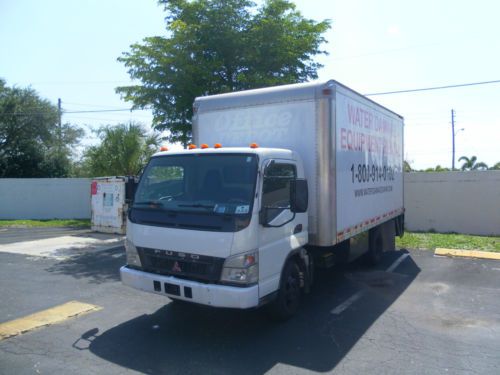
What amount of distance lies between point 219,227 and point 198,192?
2.21 ft

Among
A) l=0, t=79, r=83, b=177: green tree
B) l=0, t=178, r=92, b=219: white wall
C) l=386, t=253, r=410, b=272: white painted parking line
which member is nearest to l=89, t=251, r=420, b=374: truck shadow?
l=386, t=253, r=410, b=272: white painted parking line

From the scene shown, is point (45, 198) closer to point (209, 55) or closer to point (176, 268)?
point (209, 55)

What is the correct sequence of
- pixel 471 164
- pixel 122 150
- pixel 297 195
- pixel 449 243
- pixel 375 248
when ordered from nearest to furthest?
pixel 297 195, pixel 375 248, pixel 449 243, pixel 122 150, pixel 471 164

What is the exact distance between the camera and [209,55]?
41.0 feet

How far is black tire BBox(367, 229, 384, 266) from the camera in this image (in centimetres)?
900

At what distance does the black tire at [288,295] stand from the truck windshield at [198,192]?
1.26 metres

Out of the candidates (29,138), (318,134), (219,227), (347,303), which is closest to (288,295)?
(347,303)

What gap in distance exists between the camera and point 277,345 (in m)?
5.02

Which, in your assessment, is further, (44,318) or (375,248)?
(375,248)

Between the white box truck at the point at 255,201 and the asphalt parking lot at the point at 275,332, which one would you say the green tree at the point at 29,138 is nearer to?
the asphalt parking lot at the point at 275,332

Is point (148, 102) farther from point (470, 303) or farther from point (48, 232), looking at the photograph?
point (470, 303)

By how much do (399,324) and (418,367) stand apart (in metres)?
1.34

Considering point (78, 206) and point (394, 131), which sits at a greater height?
point (394, 131)

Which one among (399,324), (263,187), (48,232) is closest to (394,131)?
(399,324)
